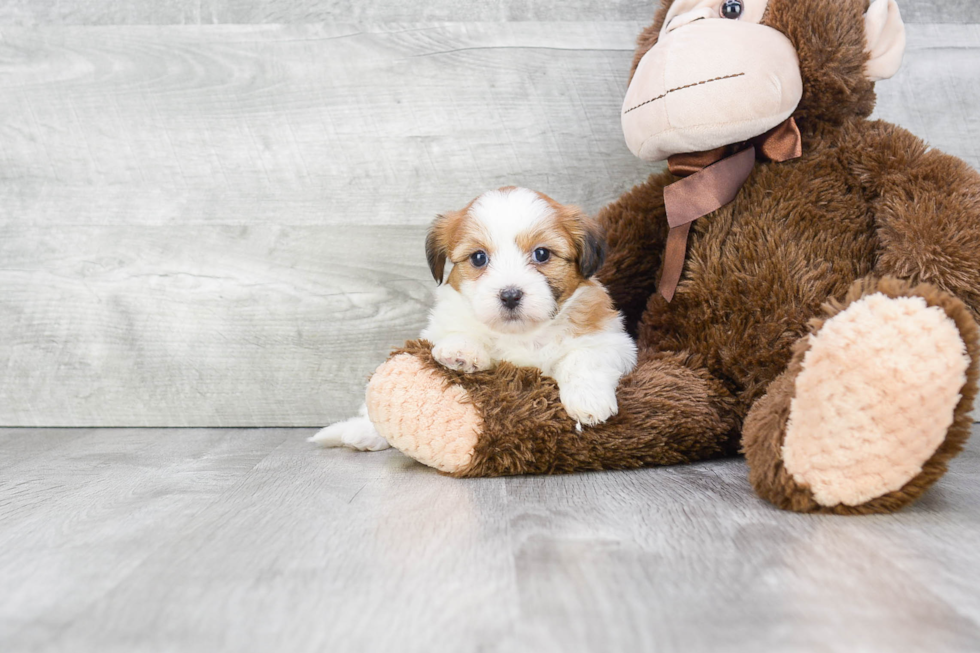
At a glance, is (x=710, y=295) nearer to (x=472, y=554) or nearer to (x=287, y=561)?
(x=472, y=554)

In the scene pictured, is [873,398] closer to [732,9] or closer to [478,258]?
[478,258]

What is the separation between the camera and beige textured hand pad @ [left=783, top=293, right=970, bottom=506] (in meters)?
0.94

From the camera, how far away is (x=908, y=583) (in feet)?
2.49

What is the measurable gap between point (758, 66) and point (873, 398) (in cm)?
66

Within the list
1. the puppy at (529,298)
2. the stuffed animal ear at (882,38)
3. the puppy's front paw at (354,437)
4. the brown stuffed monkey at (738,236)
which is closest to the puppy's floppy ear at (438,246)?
the puppy at (529,298)

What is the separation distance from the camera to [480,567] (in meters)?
0.83

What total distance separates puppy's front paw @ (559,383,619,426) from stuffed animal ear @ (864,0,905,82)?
78cm

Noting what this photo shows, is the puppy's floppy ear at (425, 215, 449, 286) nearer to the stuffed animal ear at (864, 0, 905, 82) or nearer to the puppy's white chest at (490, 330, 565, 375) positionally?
the puppy's white chest at (490, 330, 565, 375)

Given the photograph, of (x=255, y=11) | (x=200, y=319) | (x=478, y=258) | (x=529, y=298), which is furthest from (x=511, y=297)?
(x=255, y=11)

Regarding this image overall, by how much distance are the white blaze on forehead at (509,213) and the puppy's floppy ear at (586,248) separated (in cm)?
6

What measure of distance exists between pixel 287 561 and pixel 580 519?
38cm

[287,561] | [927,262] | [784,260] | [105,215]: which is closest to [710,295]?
[784,260]

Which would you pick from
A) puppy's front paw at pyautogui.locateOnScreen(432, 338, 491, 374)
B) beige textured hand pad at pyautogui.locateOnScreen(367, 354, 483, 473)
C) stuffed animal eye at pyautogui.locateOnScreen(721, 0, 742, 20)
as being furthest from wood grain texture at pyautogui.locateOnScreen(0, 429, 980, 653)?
stuffed animal eye at pyautogui.locateOnScreen(721, 0, 742, 20)

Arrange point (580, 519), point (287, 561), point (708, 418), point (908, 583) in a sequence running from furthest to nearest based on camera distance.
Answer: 1. point (708, 418)
2. point (580, 519)
3. point (287, 561)
4. point (908, 583)
